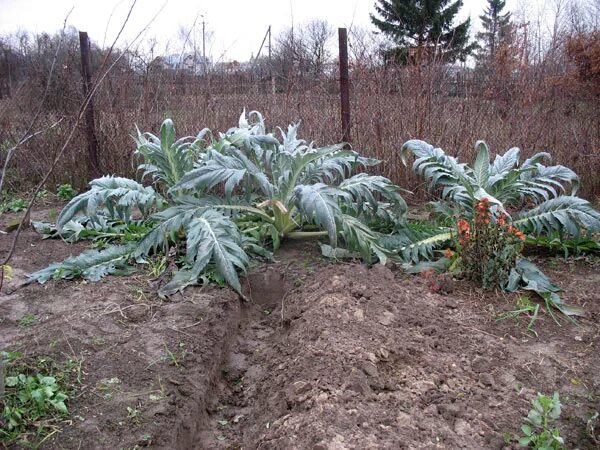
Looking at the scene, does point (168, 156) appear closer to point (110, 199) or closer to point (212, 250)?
point (110, 199)

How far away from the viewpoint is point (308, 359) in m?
2.80

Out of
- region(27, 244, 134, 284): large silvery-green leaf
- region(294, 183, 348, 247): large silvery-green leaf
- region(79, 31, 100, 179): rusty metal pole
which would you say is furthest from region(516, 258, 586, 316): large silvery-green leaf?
region(79, 31, 100, 179): rusty metal pole

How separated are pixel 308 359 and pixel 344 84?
12.9 feet

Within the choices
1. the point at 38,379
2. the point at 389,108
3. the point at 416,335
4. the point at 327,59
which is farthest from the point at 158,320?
the point at 327,59

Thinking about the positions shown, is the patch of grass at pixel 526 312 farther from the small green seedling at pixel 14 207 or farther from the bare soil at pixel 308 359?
the small green seedling at pixel 14 207

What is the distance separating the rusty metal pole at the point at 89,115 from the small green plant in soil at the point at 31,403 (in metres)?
4.81

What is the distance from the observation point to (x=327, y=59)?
21.3ft

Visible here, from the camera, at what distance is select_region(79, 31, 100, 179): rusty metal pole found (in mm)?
6883

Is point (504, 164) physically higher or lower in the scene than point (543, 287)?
higher

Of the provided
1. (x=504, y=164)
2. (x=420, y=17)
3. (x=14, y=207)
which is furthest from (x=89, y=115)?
(x=420, y=17)

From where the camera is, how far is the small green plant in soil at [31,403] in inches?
86.8

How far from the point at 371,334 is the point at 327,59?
429 centimetres

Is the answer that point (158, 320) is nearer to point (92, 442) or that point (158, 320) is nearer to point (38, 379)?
point (38, 379)

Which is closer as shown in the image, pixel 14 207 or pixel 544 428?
pixel 544 428
